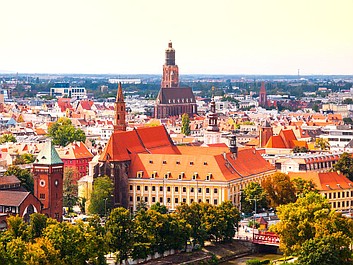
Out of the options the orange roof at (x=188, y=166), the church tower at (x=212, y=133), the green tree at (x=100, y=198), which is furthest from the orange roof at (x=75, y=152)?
the green tree at (x=100, y=198)

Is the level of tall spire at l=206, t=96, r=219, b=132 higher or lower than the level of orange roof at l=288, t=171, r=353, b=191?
higher

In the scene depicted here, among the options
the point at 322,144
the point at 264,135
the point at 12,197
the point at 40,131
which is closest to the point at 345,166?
the point at 322,144

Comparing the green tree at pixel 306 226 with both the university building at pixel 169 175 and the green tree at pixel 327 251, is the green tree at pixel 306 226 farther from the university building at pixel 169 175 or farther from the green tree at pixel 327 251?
the university building at pixel 169 175

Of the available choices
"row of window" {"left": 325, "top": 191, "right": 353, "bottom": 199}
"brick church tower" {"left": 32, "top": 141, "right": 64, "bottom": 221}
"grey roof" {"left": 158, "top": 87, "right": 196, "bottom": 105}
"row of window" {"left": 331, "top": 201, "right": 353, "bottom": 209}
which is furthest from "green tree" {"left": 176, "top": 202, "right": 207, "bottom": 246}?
"grey roof" {"left": 158, "top": 87, "right": 196, "bottom": 105}

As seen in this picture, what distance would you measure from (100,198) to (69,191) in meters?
7.40

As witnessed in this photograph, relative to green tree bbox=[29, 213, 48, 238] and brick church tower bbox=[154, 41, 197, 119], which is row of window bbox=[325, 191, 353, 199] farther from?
brick church tower bbox=[154, 41, 197, 119]

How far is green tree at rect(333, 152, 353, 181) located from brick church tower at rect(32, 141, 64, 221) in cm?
3332

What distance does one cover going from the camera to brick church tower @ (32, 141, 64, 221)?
81812 mm

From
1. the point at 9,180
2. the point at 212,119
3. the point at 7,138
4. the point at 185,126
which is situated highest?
the point at 212,119

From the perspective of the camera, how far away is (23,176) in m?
90.6

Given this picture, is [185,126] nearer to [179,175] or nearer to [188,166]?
[188,166]

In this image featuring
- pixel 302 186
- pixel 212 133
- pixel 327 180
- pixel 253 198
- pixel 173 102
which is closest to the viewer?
pixel 253 198

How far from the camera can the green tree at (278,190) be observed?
299 ft

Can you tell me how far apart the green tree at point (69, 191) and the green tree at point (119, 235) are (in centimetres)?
2109
